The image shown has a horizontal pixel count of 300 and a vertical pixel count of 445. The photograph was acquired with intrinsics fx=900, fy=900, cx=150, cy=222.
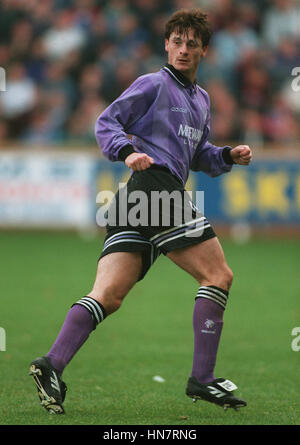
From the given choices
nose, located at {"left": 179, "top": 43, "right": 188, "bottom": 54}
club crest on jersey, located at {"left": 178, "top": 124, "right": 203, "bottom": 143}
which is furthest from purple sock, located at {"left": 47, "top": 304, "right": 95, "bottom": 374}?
nose, located at {"left": 179, "top": 43, "right": 188, "bottom": 54}

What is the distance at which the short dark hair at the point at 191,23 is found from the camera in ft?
16.2

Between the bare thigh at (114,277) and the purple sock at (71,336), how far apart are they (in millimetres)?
116

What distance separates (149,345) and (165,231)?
225 cm

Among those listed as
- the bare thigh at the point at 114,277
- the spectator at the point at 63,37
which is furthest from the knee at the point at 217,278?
the spectator at the point at 63,37

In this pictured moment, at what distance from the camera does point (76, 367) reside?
6.08 meters

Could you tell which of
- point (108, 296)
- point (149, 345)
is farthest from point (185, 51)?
Result: point (149, 345)

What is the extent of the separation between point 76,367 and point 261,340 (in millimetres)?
1705

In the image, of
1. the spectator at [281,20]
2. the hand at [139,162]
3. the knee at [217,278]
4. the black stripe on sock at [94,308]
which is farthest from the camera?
the spectator at [281,20]

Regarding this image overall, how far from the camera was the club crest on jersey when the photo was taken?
4.91 meters

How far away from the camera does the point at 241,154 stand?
17.0 feet

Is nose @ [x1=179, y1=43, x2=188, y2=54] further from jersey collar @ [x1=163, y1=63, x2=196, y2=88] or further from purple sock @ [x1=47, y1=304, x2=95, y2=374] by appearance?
purple sock @ [x1=47, y1=304, x2=95, y2=374]

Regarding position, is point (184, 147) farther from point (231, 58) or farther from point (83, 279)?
point (231, 58)

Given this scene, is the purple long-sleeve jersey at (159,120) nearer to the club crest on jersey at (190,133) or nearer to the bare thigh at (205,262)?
the club crest on jersey at (190,133)
